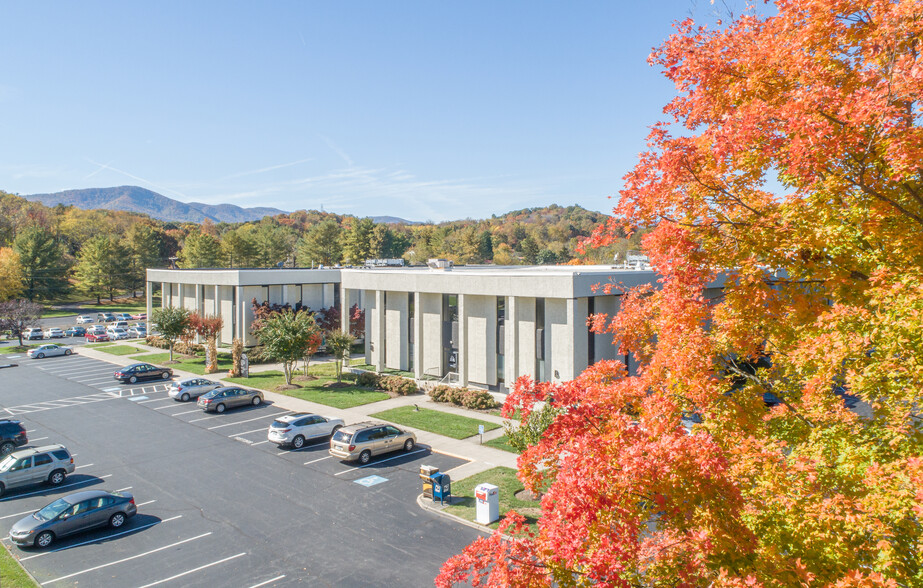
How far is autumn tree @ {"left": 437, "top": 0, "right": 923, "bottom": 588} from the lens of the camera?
18.1 ft

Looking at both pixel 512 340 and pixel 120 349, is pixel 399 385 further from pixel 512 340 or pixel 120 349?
pixel 120 349

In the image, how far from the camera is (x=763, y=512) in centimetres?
635

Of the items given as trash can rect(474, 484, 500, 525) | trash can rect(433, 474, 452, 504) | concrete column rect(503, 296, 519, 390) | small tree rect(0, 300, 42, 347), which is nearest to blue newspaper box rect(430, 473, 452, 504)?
trash can rect(433, 474, 452, 504)

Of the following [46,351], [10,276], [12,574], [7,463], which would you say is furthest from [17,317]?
[12,574]

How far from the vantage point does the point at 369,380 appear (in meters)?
35.8

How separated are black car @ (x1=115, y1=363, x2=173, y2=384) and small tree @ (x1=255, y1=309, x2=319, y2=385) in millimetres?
8843

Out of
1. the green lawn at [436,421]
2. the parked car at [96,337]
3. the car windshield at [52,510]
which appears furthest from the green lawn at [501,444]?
the parked car at [96,337]

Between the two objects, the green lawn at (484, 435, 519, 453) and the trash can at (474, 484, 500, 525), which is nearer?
the trash can at (474, 484, 500, 525)

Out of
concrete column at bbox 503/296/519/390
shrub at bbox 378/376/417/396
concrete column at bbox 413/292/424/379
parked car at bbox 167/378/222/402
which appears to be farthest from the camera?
concrete column at bbox 413/292/424/379

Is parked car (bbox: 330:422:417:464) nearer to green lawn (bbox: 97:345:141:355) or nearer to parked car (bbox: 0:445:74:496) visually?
parked car (bbox: 0:445:74:496)

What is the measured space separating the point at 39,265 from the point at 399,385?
7781cm

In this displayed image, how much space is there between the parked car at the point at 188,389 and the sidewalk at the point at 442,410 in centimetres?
325

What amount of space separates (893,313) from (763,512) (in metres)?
2.62

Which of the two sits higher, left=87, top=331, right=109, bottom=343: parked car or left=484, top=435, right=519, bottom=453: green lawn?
left=87, top=331, right=109, bottom=343: parked car
